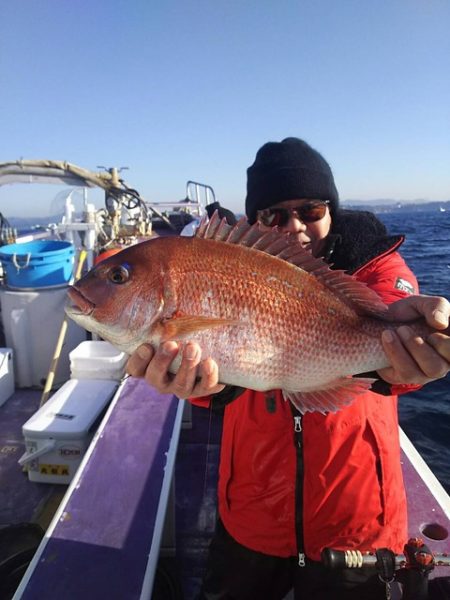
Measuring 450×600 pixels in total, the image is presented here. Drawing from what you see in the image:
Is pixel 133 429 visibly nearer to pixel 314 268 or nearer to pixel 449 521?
pixel 314 268

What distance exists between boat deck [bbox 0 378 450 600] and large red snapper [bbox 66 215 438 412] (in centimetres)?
112

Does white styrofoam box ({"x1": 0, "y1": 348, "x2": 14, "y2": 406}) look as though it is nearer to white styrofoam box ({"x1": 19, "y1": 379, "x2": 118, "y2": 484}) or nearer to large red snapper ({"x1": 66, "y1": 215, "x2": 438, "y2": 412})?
white styrofoam box ({"x1": 19, "y1": 379, "x2": 118, "y2": 484})

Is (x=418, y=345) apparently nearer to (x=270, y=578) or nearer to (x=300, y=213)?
(x=300, y=213)

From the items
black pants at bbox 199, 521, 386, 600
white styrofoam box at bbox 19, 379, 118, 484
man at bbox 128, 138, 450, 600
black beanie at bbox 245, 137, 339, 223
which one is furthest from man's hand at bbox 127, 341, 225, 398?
white styrofoam box at bbox 19, 379, 118, 484

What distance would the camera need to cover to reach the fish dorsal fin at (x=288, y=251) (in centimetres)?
197

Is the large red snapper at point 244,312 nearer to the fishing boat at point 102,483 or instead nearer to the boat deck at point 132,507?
the fishing boat at point 102,483

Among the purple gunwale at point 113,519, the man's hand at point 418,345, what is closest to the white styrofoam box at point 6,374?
the purple gunwale at point 113,519

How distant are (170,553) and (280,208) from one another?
284 cm

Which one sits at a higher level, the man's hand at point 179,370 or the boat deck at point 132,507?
the man's hand at point 179,370

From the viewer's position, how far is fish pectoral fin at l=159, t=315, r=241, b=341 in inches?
69.6

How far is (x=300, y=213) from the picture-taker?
245 centimetres

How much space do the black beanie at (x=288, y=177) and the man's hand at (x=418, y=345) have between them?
3.28 feet

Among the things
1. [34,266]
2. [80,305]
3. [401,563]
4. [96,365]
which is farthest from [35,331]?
[401,563]

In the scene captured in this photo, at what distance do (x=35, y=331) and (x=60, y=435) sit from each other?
8.04ft
